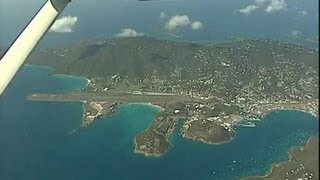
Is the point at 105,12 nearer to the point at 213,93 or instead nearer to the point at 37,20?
the point at 213,93

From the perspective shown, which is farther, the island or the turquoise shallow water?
the island

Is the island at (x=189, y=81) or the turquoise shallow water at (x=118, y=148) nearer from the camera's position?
the turquoise shallow water at (x=118, y=148)

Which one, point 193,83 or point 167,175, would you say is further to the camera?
point 193,83

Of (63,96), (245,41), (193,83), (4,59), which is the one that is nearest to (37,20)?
Answer: (4,59)

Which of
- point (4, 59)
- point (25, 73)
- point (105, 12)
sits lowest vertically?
point (25, 73)

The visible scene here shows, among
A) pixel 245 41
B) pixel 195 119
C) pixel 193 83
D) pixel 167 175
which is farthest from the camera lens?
pixel 245 41
